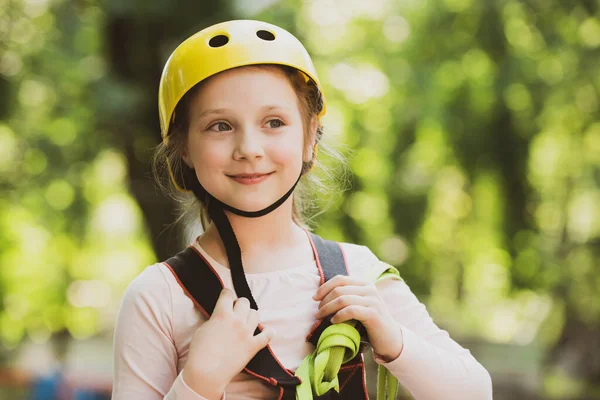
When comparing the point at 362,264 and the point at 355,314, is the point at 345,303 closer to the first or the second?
the point at 355,314

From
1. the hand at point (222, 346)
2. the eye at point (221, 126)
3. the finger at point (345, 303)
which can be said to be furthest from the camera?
the eye at point (221, 126)

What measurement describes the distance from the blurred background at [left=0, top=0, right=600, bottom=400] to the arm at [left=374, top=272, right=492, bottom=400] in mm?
3305

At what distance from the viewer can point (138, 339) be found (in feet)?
5.81

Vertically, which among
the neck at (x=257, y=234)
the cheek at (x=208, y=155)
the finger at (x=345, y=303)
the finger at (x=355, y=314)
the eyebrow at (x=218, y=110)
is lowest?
the finger at (x=355, y=314)

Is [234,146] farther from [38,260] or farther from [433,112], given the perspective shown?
[38,260]

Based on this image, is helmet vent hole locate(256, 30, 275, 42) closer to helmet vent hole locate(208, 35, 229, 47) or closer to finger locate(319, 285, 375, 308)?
helmet vent hole locate(208, 35, 229, 47)

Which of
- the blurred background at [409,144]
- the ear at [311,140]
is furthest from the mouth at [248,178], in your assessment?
the blurred background at [409,144]

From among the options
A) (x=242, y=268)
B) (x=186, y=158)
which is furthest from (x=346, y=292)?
(x=186, y=158)

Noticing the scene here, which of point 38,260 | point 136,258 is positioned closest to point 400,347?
point 38,260

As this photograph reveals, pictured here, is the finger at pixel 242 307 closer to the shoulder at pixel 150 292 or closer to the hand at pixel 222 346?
the hand at pixel 222 346

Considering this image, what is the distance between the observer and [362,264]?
2033 millimetres

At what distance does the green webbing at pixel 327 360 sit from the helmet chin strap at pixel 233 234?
193 millimetres

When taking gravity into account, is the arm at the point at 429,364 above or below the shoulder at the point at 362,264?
below

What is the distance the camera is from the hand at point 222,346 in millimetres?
1661
